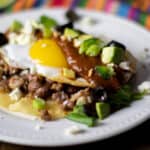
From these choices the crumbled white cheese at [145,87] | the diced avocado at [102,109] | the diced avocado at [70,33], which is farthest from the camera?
the diced avocado at [70,33]

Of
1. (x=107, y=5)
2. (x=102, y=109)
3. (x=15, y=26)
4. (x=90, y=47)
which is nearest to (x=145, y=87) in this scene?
(x=102, y=109)

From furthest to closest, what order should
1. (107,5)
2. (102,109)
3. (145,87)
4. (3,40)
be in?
(107,5), (3,40), (145,87), (102,109)

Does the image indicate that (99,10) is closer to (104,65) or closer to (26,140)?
(104,65)

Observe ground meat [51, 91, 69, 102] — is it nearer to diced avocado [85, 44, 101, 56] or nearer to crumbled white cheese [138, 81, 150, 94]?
diced avocado [85, 44, 101, 56]

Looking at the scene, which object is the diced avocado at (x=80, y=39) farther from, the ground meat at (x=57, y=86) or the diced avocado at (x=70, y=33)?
the ground meat at (x=57, y=86)

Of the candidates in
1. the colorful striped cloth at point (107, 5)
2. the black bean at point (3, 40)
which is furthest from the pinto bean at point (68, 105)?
the colorful striped cloth at point (107, 5)

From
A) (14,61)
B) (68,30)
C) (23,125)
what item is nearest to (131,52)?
(68,30)

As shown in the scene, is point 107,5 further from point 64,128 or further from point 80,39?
point 64,128
